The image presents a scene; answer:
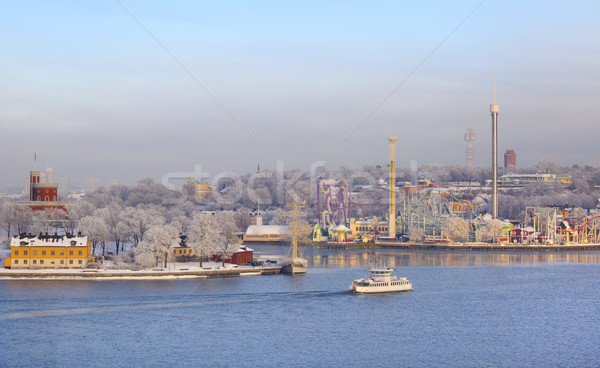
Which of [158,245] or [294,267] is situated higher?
[158,245]

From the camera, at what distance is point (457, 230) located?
33375 millimetres

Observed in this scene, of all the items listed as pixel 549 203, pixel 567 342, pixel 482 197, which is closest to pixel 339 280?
pixel 567 342

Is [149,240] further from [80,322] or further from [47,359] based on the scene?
[47,359]

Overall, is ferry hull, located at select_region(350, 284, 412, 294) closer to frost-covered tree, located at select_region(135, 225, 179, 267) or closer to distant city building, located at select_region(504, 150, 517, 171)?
frost-covered tree, located at select_region(135, 225, 179, 267)

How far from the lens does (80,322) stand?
→ 12648mm

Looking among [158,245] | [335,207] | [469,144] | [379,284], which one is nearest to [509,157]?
[469,144]

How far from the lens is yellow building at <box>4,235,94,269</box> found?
18.4 metres

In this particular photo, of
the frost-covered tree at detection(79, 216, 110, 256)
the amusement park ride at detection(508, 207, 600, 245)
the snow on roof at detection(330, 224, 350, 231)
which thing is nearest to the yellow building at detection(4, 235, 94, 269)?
the frost-covered tree at detection(79, 216, 110, 256)

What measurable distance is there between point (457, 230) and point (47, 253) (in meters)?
19.8

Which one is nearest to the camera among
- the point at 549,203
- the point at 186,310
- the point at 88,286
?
the point at 186,310

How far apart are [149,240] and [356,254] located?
32.7 feet

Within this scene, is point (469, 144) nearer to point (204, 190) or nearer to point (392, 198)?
point (204, 190)

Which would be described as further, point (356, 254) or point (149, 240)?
point (356, 254)

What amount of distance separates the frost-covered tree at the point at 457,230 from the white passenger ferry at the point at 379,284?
17.2m
